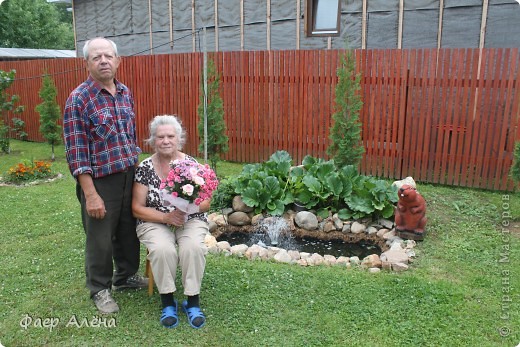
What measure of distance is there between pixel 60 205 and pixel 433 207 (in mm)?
4789

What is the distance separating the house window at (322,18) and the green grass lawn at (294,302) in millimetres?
6436

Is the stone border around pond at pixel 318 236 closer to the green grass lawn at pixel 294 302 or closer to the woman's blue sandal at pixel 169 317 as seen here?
the green grass lawn at pixel 294 302

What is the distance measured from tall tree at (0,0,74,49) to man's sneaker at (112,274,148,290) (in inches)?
1190

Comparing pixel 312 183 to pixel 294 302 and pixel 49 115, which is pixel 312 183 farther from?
pixel 49 115

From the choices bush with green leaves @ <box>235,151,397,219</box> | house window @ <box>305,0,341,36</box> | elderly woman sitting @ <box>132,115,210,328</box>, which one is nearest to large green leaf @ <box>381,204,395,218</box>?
bush with green leaves @ <box>235,151,397,219</box>

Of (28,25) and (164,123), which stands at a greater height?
(28,25)

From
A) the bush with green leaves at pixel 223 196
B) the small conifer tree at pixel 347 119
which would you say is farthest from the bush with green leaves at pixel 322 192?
the small conifer tree at pixel 347 119

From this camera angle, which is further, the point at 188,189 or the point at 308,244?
the point at 308,244

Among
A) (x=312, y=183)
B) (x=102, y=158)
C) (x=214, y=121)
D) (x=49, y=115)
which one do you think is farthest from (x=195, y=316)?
(x=49, y=115)

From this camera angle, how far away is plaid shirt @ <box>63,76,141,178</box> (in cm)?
287

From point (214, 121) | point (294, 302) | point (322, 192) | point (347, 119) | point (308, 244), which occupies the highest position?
point (347, 119)

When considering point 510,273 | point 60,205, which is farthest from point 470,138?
point 60,205

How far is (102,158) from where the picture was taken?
299 cm

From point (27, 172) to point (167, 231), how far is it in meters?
5.22
